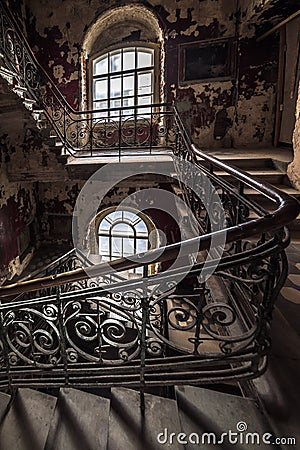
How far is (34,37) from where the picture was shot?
5.82 meters

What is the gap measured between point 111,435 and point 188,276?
0.91 m

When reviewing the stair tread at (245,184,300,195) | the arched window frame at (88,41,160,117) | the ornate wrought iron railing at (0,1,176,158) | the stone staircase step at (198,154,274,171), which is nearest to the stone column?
the stair tread at (245,184,300,195)

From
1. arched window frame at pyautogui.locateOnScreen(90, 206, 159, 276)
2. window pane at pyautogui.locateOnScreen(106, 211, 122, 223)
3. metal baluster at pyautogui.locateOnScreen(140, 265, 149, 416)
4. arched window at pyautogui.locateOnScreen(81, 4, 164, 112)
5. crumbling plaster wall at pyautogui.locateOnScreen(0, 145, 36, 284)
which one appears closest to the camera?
metal baluster at pyautogui.locateOnScreen(140, 265, 149, 416)

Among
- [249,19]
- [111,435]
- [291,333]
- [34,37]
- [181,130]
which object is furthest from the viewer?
[34,37]

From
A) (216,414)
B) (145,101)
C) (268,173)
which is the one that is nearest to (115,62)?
(145,101)

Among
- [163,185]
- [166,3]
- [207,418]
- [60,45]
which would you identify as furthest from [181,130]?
[60,45]

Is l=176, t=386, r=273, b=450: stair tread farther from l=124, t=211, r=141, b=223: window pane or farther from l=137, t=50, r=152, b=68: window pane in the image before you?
l=137, t=50, r=152, b=68: window pane

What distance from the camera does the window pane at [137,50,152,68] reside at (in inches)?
227

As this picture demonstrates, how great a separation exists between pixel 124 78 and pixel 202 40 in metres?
1.82

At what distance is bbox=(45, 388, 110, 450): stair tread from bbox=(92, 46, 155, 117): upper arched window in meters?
5.49

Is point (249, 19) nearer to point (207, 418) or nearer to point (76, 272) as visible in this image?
point (76, 272)

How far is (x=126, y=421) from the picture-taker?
1384 mm

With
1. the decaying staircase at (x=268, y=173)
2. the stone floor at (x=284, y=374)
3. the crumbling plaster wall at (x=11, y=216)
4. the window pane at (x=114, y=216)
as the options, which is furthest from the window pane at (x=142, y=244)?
the stone floor at (x=284, y=374)

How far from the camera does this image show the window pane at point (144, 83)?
584 cm
